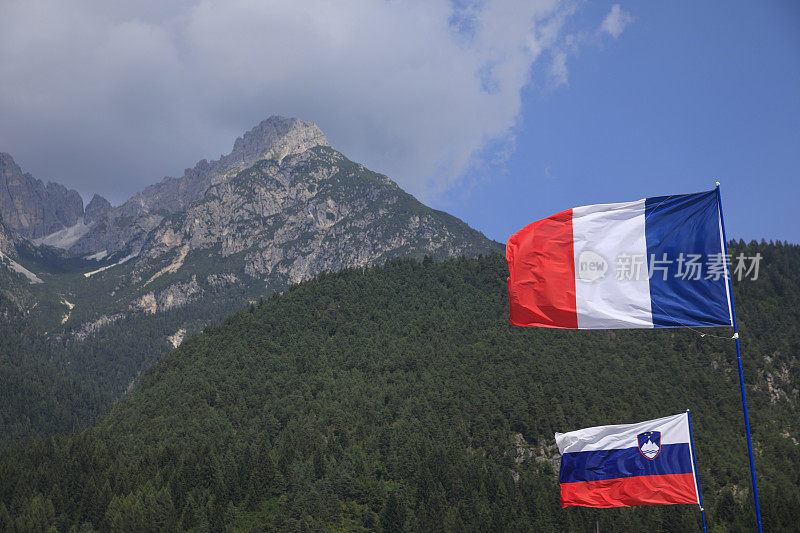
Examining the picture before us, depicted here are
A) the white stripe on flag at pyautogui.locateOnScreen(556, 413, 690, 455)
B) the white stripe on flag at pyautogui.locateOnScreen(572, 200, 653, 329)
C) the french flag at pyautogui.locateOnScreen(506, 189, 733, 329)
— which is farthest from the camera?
the white stripe on flag at pyautogui.locateOnScreen(556, 413, 690, 455)

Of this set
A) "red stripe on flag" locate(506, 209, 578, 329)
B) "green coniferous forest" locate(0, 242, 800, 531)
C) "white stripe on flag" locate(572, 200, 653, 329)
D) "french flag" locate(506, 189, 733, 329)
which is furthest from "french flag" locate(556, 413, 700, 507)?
"green coniferous forest" locate(0, 242, 800, 531)

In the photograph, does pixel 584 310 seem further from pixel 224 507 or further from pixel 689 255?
pixel 224 507

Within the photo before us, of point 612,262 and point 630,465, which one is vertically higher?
point 612,262

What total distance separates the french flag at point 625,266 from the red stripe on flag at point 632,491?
1285 centimetres

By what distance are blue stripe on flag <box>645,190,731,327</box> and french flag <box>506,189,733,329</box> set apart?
1.5 inches

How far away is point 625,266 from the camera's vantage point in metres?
25.5

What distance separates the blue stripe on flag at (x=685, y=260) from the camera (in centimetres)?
2373

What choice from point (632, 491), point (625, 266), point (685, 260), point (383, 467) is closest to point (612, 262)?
point (625, 266)

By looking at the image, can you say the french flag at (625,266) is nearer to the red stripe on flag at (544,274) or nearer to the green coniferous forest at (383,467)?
the red stripe on flag at (544,274)

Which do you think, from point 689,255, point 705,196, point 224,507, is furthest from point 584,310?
point 224,507

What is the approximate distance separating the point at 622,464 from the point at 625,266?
14429mm

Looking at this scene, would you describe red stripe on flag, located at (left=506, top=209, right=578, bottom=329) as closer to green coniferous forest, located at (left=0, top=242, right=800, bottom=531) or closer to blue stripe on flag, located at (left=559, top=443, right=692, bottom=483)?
blue stripe on flag, located at (left=559, top=443, right=692, bottom=483)

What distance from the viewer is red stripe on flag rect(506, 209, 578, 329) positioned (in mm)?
26641

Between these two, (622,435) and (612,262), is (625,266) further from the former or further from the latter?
(622,435)
